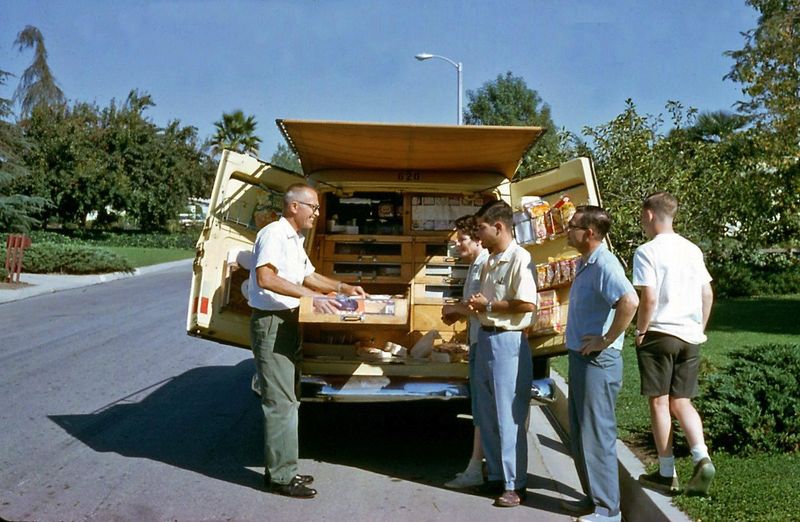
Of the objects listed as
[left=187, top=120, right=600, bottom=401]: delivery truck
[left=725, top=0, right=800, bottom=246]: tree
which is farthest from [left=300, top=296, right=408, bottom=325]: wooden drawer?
[left=725, top=0, right=800, bottom=246]: tree

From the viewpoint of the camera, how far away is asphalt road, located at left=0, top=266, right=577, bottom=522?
18.7ft

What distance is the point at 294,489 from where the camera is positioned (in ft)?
19.5

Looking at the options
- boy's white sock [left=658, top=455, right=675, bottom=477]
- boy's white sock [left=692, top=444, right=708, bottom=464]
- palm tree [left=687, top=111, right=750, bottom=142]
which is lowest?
boy's white sock [left=658, top=455, right=675, bottom=477]

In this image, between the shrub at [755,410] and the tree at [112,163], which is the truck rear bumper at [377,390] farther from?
the tree at [112,163]

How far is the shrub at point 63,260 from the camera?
2833 centimetres

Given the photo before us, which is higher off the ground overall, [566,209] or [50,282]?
[566,209]

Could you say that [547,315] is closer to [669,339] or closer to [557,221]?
A: [557,221]

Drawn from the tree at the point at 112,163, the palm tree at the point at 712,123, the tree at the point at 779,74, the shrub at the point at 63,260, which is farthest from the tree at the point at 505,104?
the tree at the point at 779,74

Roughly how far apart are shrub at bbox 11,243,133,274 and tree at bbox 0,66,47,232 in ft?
13.9

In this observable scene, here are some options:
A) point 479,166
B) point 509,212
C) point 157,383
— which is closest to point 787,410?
point 509,212

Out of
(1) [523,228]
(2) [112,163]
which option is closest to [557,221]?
(1) [523,228]

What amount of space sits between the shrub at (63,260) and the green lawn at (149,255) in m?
4.16

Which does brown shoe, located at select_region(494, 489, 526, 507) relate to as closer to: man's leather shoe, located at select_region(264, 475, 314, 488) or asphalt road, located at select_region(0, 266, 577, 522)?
asphalt road, located at select_region(0, 266, 577, 522)

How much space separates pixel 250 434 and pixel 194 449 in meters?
0.68
